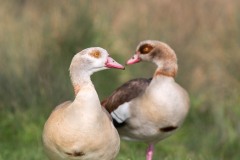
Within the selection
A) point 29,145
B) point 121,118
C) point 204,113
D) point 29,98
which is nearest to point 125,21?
point 204,113

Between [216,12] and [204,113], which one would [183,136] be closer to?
[204,113]

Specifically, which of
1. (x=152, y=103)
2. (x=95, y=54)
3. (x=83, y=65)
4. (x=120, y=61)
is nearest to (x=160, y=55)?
(x=152, y=103)

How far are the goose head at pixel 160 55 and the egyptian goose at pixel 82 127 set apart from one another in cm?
172

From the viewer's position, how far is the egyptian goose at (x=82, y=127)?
21.5 feet

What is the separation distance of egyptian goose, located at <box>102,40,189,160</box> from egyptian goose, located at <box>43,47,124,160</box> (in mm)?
1327

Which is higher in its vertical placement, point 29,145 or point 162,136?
point 162,136

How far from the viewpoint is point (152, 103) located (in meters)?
8.13

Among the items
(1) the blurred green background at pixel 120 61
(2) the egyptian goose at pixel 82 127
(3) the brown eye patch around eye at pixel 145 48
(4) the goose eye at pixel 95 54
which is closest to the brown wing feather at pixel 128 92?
(3) the brown eye patch around eye at pixel 145 48

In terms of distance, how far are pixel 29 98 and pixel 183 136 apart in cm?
222

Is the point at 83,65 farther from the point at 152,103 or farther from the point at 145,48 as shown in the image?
the point at 145,48

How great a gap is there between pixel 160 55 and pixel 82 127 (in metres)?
2.25

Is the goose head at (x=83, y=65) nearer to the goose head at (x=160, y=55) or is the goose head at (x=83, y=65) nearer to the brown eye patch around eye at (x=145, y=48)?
the goose head at (x=160, y=55)

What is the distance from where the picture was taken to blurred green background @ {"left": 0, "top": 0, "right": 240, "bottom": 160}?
419 inches

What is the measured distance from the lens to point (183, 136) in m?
11.4
